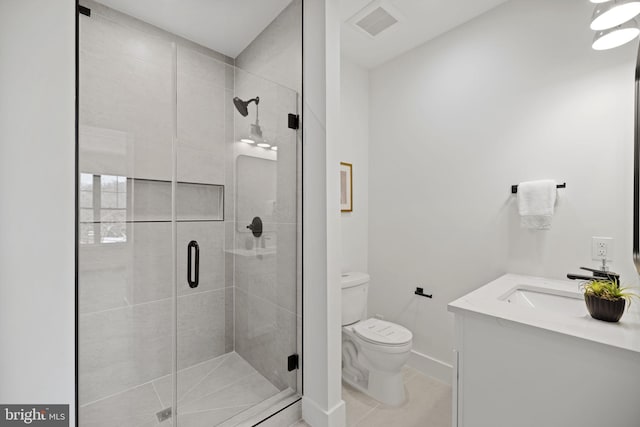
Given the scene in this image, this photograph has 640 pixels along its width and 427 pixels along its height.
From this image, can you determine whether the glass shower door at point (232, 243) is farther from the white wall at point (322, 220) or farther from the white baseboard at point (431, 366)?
the white baseboard at point (431, 366)

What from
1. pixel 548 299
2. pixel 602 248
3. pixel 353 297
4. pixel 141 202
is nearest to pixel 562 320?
pixel 548 299

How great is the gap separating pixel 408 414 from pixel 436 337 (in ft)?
2.05

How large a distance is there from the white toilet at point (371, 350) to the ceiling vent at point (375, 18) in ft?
6.27

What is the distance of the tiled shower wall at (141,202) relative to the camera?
4.30ft

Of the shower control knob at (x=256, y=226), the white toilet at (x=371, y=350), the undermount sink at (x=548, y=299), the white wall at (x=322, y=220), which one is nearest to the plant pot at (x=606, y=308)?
the undermount sink at (x=548, y=299)

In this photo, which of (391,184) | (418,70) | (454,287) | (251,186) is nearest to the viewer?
(251,186)

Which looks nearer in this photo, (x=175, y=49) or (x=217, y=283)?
(x=175, y=49)

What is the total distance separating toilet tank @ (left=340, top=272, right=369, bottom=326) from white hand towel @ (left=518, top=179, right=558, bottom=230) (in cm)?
116

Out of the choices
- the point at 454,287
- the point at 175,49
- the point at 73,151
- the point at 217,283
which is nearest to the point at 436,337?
the point at 454,287

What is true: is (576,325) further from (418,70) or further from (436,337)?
(418,70)

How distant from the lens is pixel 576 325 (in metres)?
1.00

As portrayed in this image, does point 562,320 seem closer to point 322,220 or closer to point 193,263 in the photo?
point 322,220

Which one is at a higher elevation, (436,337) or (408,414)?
(436,337)

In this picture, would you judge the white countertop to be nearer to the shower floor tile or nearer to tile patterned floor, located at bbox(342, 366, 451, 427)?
tile patterned floor, located at bbox(342, 366, 451, 427)
